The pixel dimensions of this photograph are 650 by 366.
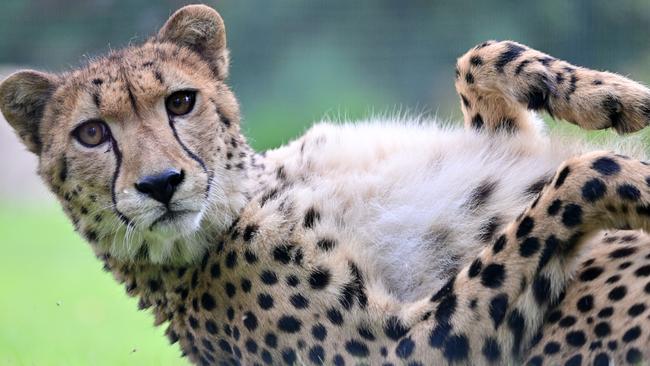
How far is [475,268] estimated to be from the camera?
190 cm

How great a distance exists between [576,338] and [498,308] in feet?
0.44

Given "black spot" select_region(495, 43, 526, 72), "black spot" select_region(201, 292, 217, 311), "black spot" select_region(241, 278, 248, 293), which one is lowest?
"black spot" select_region(201, 292, 217, 311)

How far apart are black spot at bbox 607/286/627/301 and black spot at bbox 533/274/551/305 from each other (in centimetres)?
10

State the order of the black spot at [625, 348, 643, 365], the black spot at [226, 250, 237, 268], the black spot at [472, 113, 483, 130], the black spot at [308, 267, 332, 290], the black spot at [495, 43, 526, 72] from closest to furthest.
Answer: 1. the black spot at [625, 348, 643, 365]
2. the black spot at [308, 267, 332, 290]
3. the black spot at [226, 250, 237, 268]
4. the black spot at [495, 43, 526, 72]
5. the black spot at [472, 113, 483, 130]

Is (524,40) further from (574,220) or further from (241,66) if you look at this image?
(574,220)

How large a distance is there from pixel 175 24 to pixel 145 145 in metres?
0.40

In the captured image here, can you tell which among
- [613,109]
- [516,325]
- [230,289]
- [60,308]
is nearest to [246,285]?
[230,289]

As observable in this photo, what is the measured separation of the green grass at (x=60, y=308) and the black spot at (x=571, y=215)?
1108 mm

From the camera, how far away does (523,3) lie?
7008mm

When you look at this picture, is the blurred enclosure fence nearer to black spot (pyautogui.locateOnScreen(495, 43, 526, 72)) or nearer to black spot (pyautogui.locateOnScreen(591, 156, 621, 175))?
black spot (pyautogui.locateOnScreen(495, 43, 526, 72))

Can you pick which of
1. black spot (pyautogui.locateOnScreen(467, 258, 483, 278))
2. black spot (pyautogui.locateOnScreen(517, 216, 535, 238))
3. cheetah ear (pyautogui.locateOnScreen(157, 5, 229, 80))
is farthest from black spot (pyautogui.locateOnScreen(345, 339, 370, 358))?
cheetah ear (pyautogui.locateOnScreen(157, 5, 229, 80))

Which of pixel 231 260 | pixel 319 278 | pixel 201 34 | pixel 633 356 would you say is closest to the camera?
pixel 633 356

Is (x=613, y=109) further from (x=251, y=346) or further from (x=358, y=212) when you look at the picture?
(x=251, y=346)

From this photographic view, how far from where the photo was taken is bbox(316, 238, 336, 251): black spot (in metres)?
2.01
